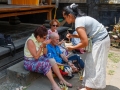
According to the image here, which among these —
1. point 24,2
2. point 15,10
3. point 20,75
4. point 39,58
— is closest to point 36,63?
point 39,58

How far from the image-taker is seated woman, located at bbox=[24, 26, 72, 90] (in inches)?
117

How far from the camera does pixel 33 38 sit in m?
3.11

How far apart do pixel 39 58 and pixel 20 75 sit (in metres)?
0.46

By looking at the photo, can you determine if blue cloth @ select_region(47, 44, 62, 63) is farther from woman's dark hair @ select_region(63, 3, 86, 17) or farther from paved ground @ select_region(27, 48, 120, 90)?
woman's dark hair @ select_region(63, 3, 86, 17)

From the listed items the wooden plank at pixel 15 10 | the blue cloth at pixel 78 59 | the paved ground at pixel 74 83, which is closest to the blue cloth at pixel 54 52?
the blue cloth at pixel 78 59

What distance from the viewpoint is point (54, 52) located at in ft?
11.8

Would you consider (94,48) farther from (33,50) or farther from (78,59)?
(78,59)

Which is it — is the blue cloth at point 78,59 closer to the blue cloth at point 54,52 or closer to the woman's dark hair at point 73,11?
the blue cloth at point 54,52

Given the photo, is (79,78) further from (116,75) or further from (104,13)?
(104,13)


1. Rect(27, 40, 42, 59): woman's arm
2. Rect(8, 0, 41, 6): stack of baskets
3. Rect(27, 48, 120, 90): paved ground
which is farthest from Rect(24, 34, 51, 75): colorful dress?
Rect(8, 0, 41, 6): stack of baskets

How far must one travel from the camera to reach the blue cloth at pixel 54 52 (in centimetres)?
356

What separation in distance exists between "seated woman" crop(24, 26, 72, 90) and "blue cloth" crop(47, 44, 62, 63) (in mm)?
366

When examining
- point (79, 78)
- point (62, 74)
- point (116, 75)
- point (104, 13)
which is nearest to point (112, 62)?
point (116, 75)

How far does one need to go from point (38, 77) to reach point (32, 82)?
0.23 metres
